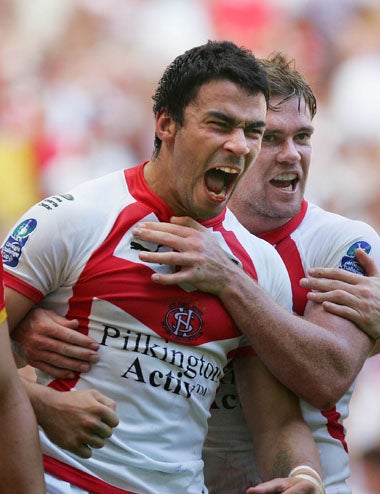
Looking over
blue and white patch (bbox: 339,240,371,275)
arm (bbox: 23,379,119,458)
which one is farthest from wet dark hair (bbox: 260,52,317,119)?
arm (bbox: 23,379,119,458)

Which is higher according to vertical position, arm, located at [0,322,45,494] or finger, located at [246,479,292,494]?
arm, located at [0,322,45,494]

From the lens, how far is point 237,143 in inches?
130

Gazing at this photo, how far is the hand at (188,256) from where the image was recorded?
3250 millimetres

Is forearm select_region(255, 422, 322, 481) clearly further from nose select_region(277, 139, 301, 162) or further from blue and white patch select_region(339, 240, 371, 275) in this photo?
nose select_region(277, 139, 301, 162)

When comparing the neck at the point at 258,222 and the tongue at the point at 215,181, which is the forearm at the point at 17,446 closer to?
the tongue at the point at 215,181

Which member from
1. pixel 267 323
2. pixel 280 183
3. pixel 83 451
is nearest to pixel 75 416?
pixel 83 451

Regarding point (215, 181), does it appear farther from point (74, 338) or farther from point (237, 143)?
point (74, 338)

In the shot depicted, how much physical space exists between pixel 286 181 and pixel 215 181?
829 millimetres

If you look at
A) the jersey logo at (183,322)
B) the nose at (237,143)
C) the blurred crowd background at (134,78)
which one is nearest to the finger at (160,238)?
the jersey logo at (183,322)

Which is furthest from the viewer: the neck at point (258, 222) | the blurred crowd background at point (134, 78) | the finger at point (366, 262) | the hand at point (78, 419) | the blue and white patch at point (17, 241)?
the blurred crowd background at point (134, 78)

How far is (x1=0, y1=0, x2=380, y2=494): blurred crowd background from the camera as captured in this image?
24.1 feet

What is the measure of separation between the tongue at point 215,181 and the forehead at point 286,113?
0.75m

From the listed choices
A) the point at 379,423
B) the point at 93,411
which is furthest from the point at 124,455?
the point at 379,423

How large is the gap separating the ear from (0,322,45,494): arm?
110 cm
